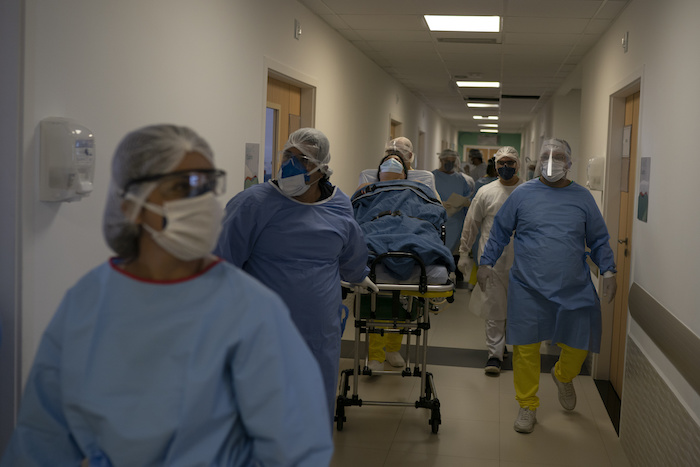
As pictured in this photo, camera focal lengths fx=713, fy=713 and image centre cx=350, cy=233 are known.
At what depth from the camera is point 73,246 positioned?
2480mm

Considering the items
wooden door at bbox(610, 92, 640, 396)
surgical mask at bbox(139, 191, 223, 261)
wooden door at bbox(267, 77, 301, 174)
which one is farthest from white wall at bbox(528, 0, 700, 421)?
wooden door at bbox(267, 77, 301, 174)

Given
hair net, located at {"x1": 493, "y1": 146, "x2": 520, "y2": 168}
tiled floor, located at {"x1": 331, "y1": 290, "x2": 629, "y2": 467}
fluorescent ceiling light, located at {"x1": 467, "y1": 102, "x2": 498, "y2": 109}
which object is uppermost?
fluorescent ceiling light, located at {"x1": 467, "y1": 102, "x2": 498, "y2": 109}

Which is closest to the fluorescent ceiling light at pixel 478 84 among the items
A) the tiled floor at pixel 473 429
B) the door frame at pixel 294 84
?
the door frame at pixel 294 84

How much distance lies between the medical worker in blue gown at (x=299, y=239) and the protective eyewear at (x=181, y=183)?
126 centimetres

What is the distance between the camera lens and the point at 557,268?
3.72 metres

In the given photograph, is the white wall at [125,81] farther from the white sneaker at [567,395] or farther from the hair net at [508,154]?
the white sneaker at [567,395]

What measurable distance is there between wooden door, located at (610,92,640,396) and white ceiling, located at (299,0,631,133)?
2.54ft

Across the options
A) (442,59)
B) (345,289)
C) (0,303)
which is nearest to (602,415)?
(345,289)

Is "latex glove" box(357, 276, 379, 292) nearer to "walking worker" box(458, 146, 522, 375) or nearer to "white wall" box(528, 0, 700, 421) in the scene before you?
"white wall" box(528, 0, 700, 421)

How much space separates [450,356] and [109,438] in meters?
4.35

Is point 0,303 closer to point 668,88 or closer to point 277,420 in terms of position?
point 277,420

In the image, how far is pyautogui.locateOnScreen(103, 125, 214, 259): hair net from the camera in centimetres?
132

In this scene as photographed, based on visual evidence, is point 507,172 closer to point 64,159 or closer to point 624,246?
point 624,246

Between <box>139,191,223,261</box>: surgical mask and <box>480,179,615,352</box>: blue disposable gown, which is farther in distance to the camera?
<box>480,179,615,352</box>: blue disposable gown
